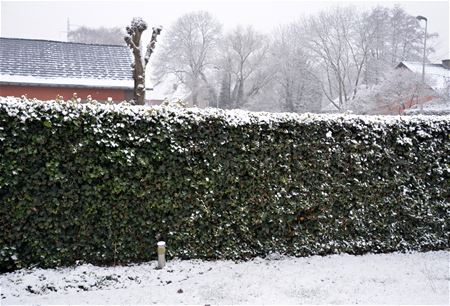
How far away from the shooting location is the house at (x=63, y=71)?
14.8 metres

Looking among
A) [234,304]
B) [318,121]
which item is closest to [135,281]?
[234,304]

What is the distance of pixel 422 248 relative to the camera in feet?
20.0

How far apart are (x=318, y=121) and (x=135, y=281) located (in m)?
3.33

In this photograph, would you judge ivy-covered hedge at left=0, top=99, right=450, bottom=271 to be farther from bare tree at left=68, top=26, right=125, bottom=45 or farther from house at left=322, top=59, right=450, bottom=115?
bare tree at left=68, top=26, right=125, bottom=45

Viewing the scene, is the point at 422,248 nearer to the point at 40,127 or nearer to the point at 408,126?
the point at 408,126

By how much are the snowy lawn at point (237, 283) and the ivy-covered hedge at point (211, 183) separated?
225 millimetres

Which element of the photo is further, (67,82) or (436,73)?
(436,73)

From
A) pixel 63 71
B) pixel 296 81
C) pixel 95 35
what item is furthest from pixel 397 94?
pixel 95 35

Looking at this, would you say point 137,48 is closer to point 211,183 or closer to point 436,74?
point 211,183

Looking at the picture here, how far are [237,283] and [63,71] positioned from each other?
14.1 m

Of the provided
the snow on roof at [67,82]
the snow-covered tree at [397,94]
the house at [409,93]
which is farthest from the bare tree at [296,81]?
the snow on roof at [67,82]

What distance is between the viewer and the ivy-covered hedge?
448 centimetres

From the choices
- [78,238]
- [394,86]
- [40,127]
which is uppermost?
[394,86]

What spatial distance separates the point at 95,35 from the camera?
2625 inches
